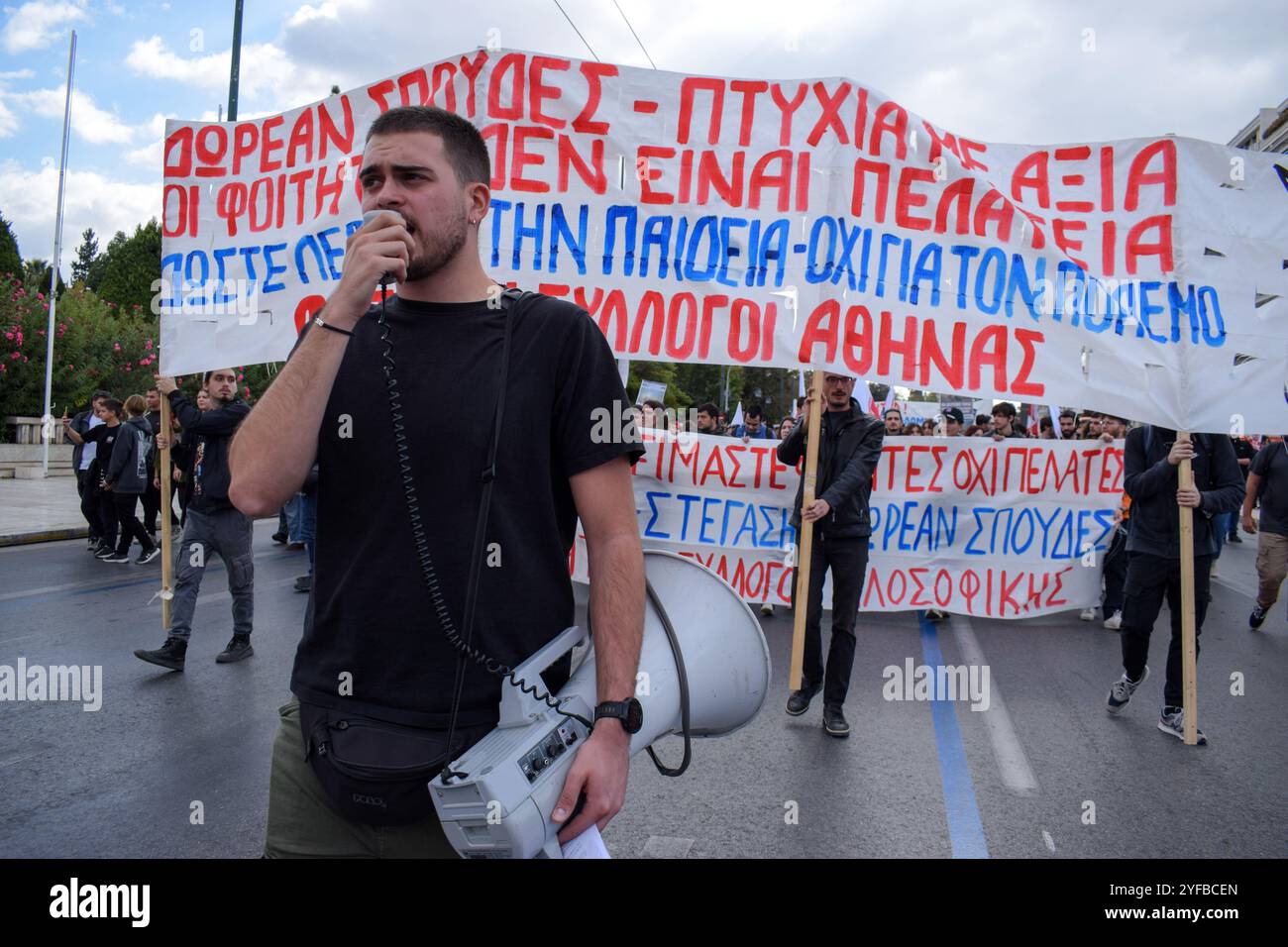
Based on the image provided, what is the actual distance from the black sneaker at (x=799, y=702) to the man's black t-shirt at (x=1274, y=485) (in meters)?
5.83

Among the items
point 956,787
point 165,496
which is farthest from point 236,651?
point 956,787

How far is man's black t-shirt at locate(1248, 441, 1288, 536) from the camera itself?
8.90m

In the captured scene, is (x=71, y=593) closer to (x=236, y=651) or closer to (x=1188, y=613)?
(x=236, y=651)

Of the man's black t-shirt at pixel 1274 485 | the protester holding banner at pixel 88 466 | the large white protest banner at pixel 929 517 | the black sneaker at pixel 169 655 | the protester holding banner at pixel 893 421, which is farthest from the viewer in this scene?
the protester holding banner at pixel 88 466

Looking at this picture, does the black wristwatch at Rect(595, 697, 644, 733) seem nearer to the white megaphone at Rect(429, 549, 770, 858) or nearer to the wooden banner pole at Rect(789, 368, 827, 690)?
the white megaphone at Rect(429, 549, 770, 858)

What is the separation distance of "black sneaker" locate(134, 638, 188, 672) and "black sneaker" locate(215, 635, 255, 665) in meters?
0.26

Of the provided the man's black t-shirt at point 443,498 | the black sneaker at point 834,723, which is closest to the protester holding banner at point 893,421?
the black sneaker at point 834,723

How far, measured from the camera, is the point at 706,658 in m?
1.72

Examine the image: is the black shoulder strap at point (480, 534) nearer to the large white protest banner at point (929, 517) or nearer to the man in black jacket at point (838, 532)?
the man in black jacket at point (838, 532)

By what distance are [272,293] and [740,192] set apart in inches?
A: 119

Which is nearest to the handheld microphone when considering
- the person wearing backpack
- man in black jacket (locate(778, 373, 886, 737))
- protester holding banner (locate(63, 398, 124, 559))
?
man in black jacket (locate(778, 373, 886, 737))

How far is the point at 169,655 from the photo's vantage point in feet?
19.9

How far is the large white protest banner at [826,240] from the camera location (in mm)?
5582

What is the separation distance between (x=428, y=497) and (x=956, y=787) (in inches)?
142
